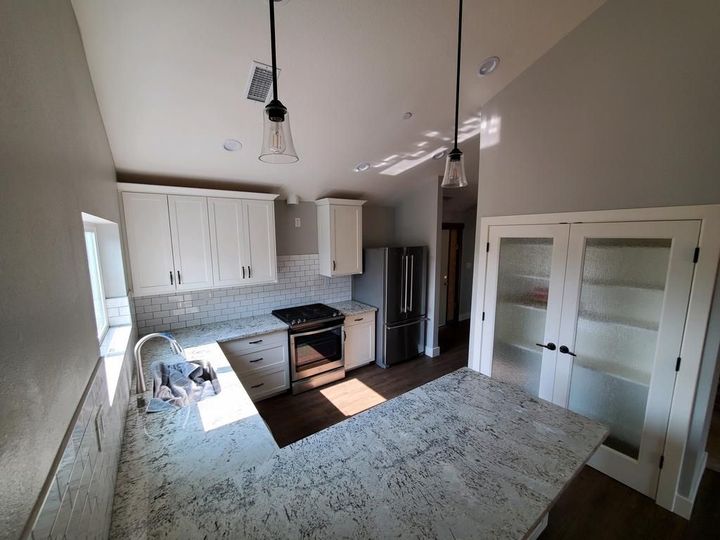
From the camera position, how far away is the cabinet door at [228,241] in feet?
9.48

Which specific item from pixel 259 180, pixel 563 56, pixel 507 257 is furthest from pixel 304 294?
pixel 563 56

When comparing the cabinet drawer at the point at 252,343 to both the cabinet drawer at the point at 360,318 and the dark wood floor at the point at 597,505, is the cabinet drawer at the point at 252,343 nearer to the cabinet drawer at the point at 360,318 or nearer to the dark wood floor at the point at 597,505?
the dark wood floor at the point at 597,505

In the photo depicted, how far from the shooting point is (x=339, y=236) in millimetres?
3740

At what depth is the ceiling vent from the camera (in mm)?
1712

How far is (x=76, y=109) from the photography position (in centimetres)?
117

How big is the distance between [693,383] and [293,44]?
10.2ft

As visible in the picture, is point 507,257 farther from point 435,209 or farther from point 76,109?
point 76,109

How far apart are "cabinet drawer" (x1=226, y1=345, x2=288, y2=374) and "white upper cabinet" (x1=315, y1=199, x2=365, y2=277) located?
1173 millimetres

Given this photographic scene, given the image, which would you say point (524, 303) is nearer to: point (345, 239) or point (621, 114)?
point (621, 114)

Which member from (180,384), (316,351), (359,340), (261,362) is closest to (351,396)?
(316,351)

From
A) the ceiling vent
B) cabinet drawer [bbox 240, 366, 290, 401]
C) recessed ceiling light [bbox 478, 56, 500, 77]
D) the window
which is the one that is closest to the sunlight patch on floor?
cabinet drawer [bbox 240, 366, 290, 401]

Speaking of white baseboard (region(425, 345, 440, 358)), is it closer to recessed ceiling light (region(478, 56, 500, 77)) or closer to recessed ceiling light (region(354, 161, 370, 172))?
recessed ceiling light (region(354, 161, 370, 172))

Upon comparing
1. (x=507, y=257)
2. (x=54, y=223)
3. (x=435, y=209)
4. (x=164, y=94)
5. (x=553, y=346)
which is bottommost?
(x=553, y=346)

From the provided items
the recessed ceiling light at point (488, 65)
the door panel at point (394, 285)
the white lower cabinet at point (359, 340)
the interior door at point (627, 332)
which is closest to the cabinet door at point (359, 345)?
the white lower cabinet at point (359, 340)
